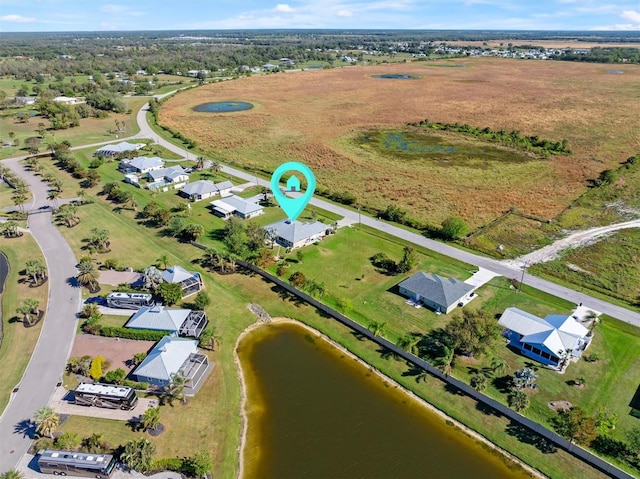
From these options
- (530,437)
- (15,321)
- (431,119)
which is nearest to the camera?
(530,437)

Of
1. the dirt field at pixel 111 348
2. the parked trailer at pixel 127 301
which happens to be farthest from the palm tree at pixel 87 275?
the dirt field at pixel 111 348

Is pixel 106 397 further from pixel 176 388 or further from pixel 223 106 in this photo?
pixel 223 106

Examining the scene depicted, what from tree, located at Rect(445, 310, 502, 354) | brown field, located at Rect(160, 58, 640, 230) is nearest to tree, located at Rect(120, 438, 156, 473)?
tree, located at Rect(445, 310, 502, 354)

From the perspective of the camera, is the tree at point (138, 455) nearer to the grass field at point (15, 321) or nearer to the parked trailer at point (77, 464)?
the parked trailer at point (77, 464)

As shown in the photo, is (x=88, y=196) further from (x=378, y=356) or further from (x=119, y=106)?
(x=119, y=106)

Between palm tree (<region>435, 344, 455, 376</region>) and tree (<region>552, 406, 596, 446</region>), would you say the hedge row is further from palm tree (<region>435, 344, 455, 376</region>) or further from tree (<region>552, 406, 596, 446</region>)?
tree (<region>552, 406, 596, 446</region>)

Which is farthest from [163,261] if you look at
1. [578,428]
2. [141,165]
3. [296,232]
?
[578,428]
